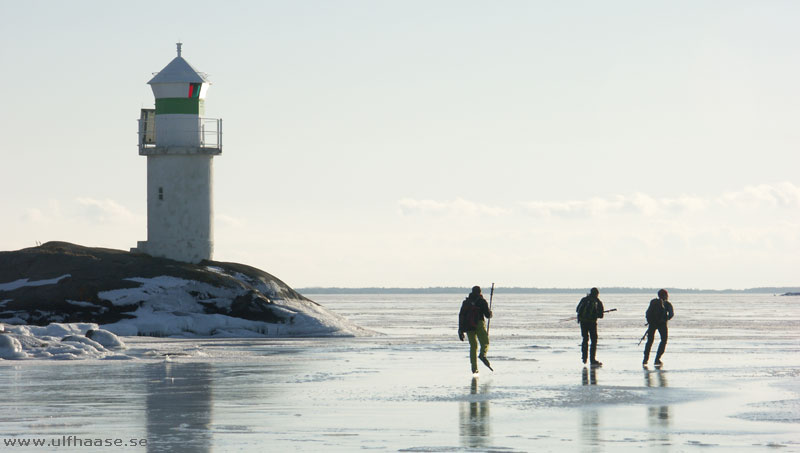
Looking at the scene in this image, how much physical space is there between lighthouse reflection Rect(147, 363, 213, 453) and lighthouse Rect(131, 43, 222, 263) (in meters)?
25.1

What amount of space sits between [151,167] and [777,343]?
89.6 ft

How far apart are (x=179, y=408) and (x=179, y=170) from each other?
3364 centimetres

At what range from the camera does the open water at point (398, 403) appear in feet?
43.0

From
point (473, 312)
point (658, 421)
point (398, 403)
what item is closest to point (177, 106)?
point (473, 312)

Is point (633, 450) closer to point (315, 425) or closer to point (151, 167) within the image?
point (315, 425)

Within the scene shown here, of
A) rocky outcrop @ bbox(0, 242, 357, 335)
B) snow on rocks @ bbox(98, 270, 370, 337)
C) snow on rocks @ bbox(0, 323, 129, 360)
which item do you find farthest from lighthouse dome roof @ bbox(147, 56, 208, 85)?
snow on rocks @ bbox(0, 323, 129, 360)

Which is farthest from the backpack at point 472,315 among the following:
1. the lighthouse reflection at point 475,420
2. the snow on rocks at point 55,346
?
the snow on rocks at point 55,346

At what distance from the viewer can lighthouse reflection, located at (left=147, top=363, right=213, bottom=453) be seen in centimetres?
1288

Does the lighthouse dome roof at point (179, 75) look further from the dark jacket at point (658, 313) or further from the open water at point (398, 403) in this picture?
the dark jacket at point (658, 313)

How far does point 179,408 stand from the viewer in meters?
16.4

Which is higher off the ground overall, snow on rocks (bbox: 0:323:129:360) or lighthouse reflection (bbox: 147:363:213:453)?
snow on rocks (bbox: 0:323:129:360)

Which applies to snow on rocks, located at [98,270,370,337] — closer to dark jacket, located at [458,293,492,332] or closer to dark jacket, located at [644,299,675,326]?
dark jacket, located at [644,299,675,326]

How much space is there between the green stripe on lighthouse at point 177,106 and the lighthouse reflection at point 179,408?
26248 mm

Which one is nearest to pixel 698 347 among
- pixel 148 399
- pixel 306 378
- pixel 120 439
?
pixel 306 378
